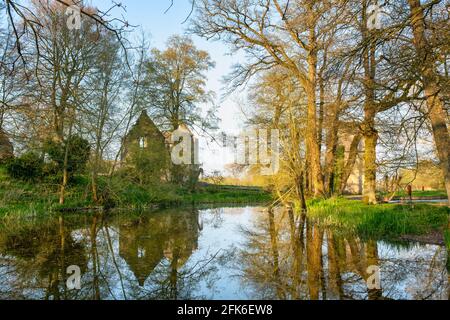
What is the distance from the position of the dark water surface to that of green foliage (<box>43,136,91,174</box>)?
7.03m

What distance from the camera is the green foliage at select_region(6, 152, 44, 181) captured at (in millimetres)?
16016

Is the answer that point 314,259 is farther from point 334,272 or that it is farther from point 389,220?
point 389,220

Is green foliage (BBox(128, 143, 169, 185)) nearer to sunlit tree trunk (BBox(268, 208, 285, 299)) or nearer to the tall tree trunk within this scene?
sunlit tree trunk (BBox(268, 208, 285, 299))

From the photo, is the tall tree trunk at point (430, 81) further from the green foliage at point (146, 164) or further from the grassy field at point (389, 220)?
the green foliage at point (146, 164)

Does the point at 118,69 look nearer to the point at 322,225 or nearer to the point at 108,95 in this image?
the point at 108,95

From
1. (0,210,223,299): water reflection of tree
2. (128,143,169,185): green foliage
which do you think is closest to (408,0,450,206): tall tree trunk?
(0,210,223,299): water reflection of tree

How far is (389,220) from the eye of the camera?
837 cm

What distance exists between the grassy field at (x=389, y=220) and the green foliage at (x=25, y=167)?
12850 millimetres

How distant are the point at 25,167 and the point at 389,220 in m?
14.9

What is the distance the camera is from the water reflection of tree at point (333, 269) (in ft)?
13.9

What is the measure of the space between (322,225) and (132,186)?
1133 cm

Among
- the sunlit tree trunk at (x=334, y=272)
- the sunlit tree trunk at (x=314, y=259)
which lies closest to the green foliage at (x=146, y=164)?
the sunlit tree trunk at (x=314, y=259)

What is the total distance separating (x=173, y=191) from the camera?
2080 cm

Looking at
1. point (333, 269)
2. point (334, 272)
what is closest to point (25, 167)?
point (333, 269)
